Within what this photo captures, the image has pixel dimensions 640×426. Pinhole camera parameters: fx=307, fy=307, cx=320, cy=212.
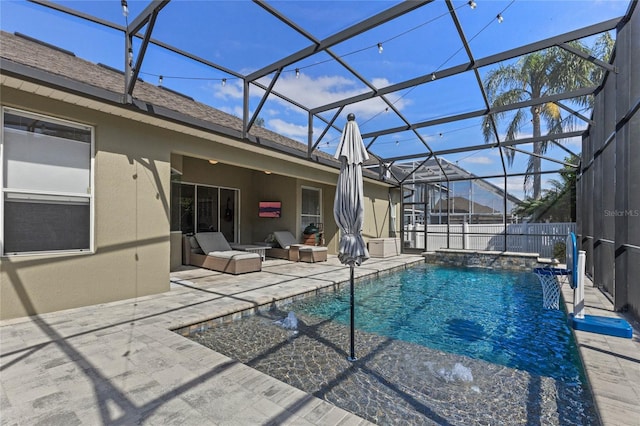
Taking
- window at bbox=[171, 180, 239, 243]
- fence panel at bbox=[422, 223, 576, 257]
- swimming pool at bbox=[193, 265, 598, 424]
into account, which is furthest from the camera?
fence panel at bbox=[422, 223, 576, 257]

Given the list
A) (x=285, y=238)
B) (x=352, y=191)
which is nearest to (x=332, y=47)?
(x=352, y=191)

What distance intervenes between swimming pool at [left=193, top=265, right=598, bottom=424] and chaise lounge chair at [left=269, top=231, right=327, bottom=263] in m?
3.77

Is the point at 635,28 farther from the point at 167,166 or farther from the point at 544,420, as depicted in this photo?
the point at 167,166

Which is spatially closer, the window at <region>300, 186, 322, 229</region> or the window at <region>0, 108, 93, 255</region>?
the window at <region>0, 108, 93, 255</region>

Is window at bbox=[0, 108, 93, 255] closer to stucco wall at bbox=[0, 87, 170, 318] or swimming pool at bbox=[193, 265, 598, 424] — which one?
stucco wall at bbox=[0, 87, 170, 318]

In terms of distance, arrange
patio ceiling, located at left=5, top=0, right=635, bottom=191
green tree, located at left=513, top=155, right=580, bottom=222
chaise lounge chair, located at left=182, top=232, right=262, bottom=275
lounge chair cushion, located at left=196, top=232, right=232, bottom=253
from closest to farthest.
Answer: patio ceiling, located at left=5, top=0, right=635, bottom=191 < chaise lounge chair, located at left=182, top=232, right=262, bottom=275 < lounge chair cushion, located at left=196, top=232, right=232, bottom=253 < green tree, located at left=513, top=155, right=580, bottom=222

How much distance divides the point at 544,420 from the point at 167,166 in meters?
6.33

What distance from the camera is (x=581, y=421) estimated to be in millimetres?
2402

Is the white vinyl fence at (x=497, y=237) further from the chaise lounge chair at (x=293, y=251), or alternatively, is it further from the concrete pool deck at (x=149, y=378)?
the concrete pool deck at (x=149, y=378)

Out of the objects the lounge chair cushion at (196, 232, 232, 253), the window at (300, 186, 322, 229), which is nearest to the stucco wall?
the lounge chair cushion at (196, 232, 232, 253)

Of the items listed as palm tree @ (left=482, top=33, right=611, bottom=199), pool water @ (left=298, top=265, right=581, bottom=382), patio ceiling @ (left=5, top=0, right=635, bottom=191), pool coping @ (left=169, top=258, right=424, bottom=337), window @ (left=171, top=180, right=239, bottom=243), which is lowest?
pool water @ (left=298, top=265, right=581, bottom=382)

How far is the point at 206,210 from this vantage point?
10422mm

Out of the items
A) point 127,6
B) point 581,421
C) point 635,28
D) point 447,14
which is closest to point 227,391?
point 581,421

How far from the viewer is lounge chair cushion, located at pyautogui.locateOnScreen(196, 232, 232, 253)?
8573 millimetres
